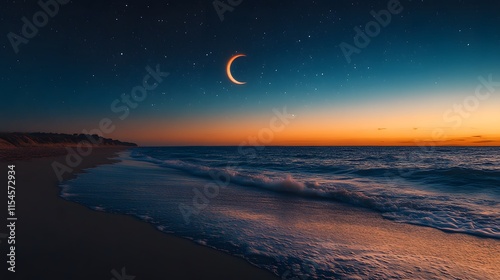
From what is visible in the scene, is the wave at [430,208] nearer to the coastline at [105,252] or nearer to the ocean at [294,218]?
the ocean at [294,218]

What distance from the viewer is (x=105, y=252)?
4.36 meters

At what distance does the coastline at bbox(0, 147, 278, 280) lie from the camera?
376 centimetres

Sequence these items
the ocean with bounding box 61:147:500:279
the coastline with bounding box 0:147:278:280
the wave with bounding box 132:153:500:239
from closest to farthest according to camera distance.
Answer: the coastline with bounding box 0:147:278:280 → the ocean with bounding box 61:147:500:279 → the wave with bounding box 132:153:500:239

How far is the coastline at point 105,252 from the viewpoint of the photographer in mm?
3760

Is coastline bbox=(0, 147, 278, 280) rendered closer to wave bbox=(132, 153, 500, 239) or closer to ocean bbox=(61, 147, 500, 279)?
ocean bbox=(61, 147, 500, 279)

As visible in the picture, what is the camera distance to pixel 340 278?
12.9 ft

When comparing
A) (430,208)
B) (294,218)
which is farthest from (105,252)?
(430,208)

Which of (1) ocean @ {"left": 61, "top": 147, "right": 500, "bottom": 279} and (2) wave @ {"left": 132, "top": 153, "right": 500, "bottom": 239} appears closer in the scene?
(1) ocean @ {"left": 61, "top": 147, "right": 500, "bottom": 279}

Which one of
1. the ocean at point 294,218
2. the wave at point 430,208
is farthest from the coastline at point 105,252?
the wave at point 430,208

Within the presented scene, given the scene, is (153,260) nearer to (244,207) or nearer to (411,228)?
(244,207)

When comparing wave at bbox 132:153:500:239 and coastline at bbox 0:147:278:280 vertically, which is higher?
coastline at bbox 0:147:278:280

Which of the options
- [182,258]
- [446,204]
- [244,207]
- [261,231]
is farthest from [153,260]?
[446,204]

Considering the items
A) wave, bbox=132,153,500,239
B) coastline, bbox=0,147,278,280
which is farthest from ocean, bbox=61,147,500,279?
coastline, bbox=0,147,278,280

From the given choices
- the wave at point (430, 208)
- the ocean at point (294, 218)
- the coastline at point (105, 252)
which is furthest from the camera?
the wave at point (430, 208)
